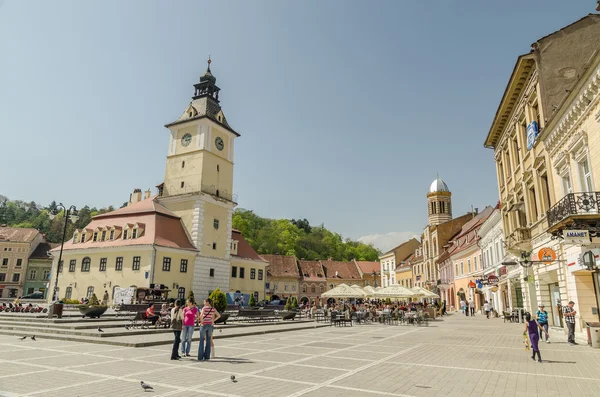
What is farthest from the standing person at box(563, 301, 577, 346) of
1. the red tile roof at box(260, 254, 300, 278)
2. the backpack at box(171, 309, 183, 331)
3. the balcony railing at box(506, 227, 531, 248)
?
the red tile roof at box(260, 254, 300, 278)

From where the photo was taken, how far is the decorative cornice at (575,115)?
1341cm

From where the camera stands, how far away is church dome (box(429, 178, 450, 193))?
73125 mm

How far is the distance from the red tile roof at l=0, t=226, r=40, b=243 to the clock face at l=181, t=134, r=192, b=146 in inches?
1770

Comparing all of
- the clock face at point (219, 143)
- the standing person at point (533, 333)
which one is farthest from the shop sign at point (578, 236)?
the clock face at point (219, 143)

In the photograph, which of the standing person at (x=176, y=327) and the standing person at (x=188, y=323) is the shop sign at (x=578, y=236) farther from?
the standing person at (x=176, y=327)

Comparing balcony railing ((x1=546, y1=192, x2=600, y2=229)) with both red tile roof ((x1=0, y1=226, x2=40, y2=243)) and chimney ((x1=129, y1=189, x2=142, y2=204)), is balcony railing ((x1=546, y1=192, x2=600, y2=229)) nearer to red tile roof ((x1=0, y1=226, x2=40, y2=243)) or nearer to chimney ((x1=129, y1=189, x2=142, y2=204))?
chimney ((x1=129, y1=189, x2=142, y2=204))

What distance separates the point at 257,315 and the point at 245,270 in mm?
22937

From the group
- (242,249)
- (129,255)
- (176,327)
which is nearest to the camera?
(176,327)

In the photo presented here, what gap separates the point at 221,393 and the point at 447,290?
182 ft

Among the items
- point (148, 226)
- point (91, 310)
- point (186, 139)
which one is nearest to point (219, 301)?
point (91, 310)

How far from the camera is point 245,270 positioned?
48844 millimetres

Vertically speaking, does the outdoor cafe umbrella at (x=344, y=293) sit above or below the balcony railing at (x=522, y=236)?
below

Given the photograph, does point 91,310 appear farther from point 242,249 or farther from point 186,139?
point 242,249

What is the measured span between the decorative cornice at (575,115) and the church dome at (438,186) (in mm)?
56539
